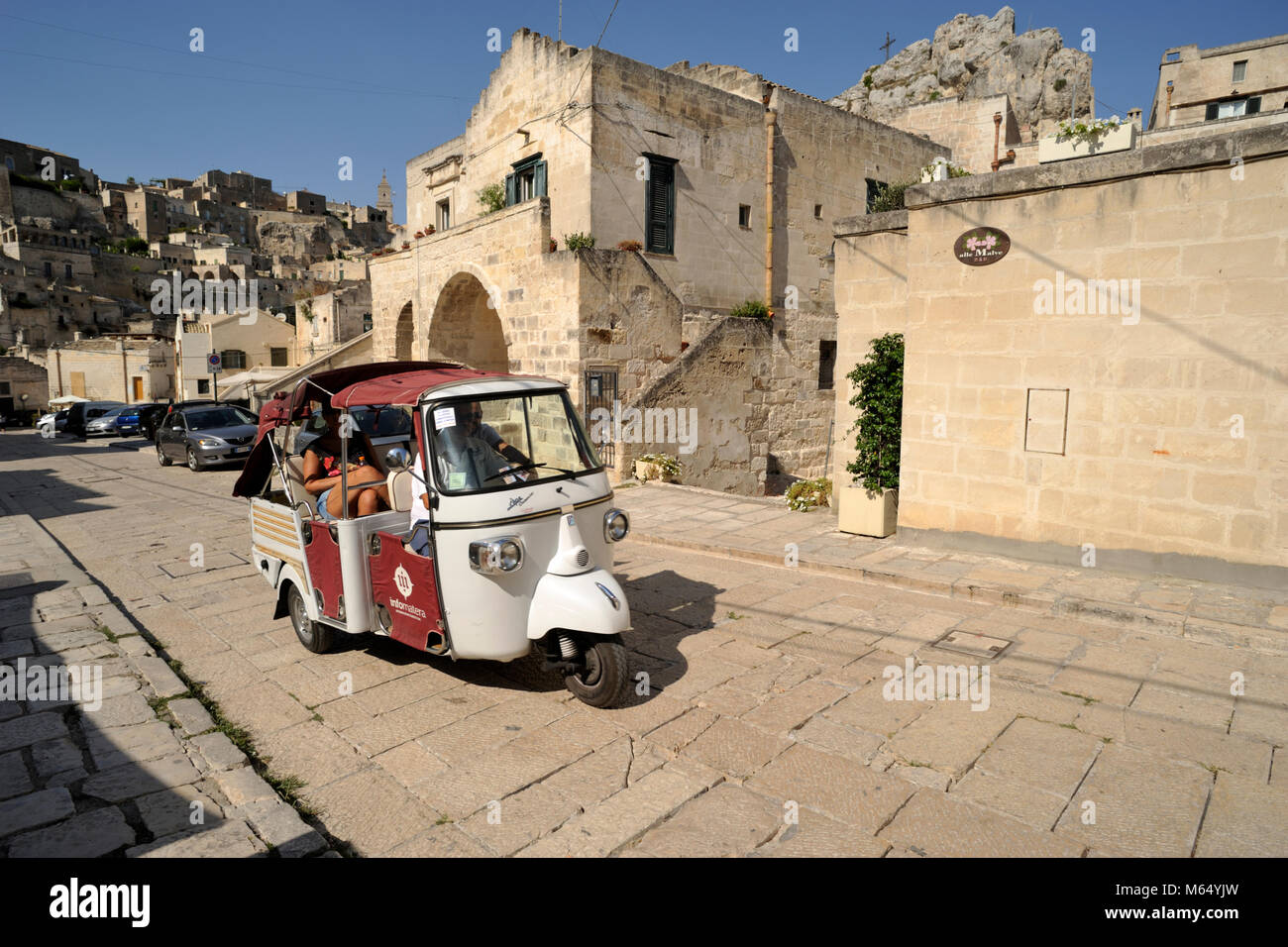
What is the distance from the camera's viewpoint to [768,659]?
18.1 ft

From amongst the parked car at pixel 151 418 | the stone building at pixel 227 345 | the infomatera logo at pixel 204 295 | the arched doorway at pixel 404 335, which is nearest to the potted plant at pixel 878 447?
the arched doorway at pixel 404 335

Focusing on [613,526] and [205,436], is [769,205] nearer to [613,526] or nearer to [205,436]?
[205,436]

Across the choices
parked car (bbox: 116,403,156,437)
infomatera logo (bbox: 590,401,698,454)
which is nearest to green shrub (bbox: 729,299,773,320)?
infomatera logo (bbox: 590,401,698,454)

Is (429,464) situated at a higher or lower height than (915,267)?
lower

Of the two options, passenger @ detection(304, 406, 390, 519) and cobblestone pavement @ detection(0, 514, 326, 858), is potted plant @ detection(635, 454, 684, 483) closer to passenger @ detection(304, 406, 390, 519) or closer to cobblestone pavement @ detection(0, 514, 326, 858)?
passenger @ detection(304, 406, 390, 519)

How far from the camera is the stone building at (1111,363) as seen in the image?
6371 mm

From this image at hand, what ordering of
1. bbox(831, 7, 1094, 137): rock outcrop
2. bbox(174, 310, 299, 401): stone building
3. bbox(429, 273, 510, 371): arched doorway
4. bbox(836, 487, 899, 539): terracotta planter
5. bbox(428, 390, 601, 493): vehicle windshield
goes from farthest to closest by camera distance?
1. bbox(174, 310, 299, 401): stone building
2. bbox(831, 7, 1094, 137): rock outcrop
3. bbox(429, 273, 510, 371): arched doorway
4. bbox(836, 487, 899, 539): terracotta planter
5. bbox(428, 390, 601, 493): vehicle windshield

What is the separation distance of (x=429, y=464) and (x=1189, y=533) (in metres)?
6.74

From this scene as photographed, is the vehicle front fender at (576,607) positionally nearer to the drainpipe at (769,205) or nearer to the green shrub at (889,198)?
the drainpipe at (769,205)

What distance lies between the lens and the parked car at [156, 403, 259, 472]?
17.8m

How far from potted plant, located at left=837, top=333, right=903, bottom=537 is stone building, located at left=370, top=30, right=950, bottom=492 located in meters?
5.57

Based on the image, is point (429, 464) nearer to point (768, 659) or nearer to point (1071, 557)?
point (768, 659)
